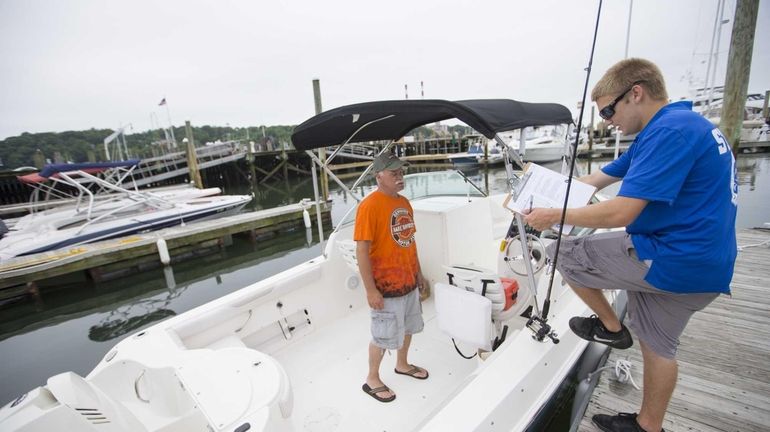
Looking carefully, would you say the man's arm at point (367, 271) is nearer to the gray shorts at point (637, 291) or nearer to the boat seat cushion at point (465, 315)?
the boat seat cushion at point (465, 315)

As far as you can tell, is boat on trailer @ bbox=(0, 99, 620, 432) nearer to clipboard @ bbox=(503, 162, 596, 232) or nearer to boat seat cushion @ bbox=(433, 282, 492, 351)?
boat seat cushion @ bbox=(433, 282, 492, 351)

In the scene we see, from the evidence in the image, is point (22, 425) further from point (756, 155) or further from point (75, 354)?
point (756, 155)

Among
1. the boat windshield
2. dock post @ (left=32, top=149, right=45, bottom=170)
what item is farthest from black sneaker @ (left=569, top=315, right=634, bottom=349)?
dock post @ (left=32, top=149, right=45, bottom=170)

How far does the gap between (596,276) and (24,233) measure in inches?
494

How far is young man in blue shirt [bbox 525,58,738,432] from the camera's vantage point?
3.99 ft

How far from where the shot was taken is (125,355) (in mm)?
1968

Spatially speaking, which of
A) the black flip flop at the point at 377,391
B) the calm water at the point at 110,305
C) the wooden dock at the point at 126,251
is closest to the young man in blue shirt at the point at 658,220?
the black flip flop at the point at 377,391

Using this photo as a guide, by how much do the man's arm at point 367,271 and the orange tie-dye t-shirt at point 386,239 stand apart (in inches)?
1.8

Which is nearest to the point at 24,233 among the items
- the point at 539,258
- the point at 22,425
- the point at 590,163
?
the point at 22,425

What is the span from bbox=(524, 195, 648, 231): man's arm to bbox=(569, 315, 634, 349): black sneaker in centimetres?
78

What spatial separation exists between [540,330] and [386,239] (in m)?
1.08

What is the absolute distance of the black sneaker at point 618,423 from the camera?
172 cm

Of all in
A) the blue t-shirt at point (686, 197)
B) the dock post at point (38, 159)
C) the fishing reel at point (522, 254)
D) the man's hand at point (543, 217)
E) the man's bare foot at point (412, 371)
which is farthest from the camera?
the dock post at point (38, 159)

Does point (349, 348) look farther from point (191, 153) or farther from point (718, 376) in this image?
point (191, 153)
